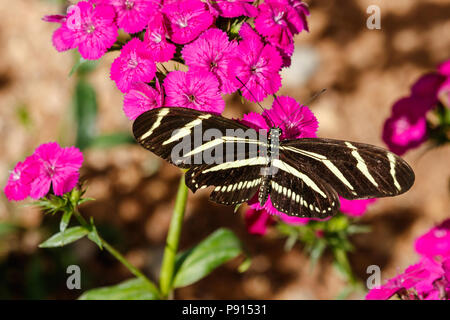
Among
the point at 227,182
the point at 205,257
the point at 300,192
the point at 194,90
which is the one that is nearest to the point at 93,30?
the point at 194,90

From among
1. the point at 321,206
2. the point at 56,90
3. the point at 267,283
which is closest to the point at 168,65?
the point at 56,90

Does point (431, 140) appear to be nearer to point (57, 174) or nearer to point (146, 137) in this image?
point (146, 137)

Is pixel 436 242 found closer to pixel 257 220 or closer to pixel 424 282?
pixel 424 282

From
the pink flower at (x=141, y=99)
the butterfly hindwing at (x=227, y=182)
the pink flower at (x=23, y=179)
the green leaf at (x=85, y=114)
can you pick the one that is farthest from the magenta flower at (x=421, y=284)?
the green leaf at (x=85, y=114)

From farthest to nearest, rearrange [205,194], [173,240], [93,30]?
[205,194] → [173,240] → [93,30]

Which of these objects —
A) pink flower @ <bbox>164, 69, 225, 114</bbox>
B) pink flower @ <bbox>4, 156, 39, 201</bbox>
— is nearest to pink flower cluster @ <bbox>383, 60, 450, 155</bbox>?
pink flower @ <bbox>164, 69, 225, 114</bbox>

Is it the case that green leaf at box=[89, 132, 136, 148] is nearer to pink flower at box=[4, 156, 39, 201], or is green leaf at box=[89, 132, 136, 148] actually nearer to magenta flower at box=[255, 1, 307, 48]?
→ pink flower at box=[4, 156, 39, 201]

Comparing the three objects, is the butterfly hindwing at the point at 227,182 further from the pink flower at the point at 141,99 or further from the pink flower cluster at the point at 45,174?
the pink flower cluster at the point at 45,174
